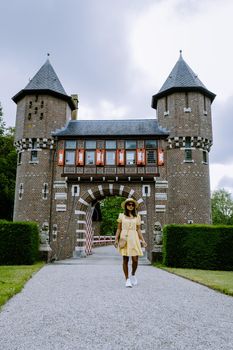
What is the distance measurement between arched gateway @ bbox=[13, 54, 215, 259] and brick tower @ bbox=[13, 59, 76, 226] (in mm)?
70

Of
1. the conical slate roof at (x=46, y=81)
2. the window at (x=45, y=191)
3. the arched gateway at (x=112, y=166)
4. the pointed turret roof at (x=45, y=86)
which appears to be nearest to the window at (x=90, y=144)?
the arched gateway at (x=112, y=166)

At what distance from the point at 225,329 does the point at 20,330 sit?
8.52 ft

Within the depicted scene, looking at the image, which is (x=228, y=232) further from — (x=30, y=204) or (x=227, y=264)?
(x=30, y=204)

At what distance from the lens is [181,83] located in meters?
25.1

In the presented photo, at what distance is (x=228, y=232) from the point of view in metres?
15.5

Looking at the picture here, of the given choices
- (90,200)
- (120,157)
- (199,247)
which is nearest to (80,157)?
(120,157)

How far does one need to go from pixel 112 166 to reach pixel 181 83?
8.02m

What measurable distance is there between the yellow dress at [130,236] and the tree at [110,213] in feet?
146

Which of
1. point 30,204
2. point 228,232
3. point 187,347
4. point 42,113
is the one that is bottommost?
point 187,347

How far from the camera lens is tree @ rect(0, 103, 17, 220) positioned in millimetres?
31250

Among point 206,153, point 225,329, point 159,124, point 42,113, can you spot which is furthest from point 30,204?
point 225,329

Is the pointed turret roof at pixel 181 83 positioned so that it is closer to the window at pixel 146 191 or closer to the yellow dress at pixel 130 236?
the window at pixel 146 191

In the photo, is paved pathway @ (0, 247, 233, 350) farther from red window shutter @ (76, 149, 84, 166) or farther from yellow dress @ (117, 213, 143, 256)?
red window shutter @ (76, 149, 84, 166)

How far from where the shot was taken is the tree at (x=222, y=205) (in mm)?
65637
